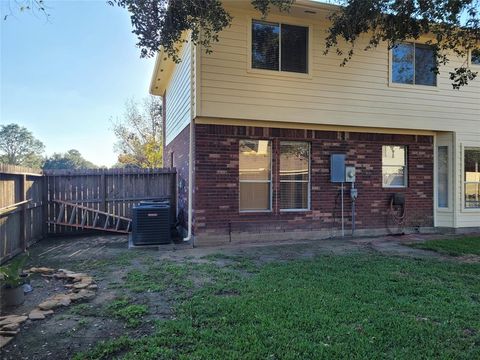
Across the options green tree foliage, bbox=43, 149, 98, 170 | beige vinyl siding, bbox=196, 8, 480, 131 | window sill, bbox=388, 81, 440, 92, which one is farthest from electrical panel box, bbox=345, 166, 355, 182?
green tree foliage, bbox=43, 149, 98, 170

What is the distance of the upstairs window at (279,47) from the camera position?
8812 mm

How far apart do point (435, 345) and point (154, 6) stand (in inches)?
238

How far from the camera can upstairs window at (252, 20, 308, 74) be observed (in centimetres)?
881

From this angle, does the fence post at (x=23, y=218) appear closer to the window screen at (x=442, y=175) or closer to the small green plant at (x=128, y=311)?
the small green plant at (x=128, y=311)

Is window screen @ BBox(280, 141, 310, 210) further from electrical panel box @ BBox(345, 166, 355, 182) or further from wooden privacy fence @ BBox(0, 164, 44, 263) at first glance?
wooden privacy fence @ BBox(0, 164, 44, 263)

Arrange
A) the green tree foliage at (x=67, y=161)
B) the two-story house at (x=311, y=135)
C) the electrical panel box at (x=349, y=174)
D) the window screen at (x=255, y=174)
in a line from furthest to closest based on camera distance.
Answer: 1. the green tree foliage at (x=67, y=161)
2. the electrical panel box at (x=349, y=174)
3. the window screen at (x=255, y=174)
4. the two-story house at (x=311, y=135)

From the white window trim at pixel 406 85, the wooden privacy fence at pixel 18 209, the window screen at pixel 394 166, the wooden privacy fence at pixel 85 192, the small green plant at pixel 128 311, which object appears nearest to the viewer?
the small green plant at pixel 128 311

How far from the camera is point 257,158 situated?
29.7ft

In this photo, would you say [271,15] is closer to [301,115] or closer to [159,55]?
[301,115]

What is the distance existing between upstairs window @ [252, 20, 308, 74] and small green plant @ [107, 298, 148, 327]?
6.27m

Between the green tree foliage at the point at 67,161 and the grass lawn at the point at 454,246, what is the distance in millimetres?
49660

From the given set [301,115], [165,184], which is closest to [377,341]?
[301,115]

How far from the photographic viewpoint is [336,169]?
9.45 metres

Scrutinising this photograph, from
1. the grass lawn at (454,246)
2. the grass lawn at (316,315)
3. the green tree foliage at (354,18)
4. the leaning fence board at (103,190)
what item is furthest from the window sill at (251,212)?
the green tree foliage at (354,18)
